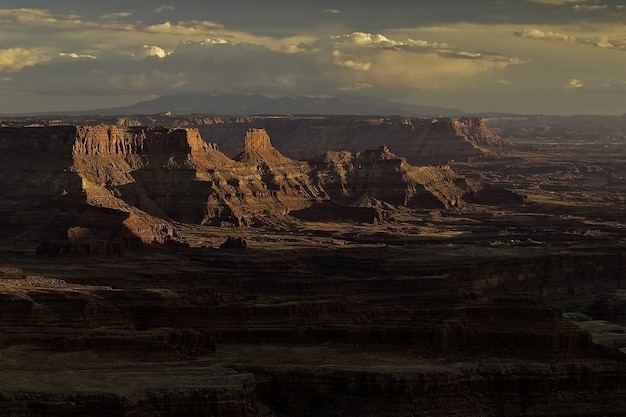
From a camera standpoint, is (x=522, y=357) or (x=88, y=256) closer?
(x=522, y=357)

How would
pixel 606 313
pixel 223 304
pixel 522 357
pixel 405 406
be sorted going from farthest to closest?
pixel 606 313, pixel 223 304, pixel 522 357, pixel 405 406

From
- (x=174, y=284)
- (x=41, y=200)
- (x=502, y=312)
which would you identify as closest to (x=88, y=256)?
(x=174, y=284)

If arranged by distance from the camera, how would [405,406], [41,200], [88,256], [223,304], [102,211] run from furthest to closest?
[41,200] → [102,211] → [88,256] → [223,304] → [405,406]

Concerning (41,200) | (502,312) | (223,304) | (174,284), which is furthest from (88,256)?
(502,312)

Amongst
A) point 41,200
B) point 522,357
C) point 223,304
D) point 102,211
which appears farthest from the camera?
point 41,200

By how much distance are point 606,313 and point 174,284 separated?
1638 inches

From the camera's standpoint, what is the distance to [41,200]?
7559 inches

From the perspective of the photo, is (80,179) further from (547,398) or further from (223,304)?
(547,398)

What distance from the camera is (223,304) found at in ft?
334

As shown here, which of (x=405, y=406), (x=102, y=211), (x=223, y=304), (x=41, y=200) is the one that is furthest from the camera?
(x=41, y=200)

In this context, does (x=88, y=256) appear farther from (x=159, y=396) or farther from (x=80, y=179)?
(x=159, y=396)

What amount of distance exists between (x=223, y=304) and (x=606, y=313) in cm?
4688

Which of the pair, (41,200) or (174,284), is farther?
(41,200)

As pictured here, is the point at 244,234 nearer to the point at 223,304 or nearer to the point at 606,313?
the point at 606,313
